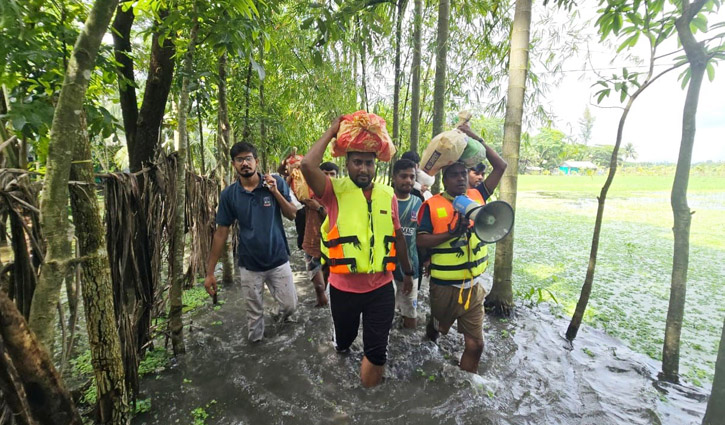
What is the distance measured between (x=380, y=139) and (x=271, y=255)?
164 cm

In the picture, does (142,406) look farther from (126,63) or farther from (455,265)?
(126,63)

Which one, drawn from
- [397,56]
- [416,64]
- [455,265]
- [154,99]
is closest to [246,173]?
[154,99]

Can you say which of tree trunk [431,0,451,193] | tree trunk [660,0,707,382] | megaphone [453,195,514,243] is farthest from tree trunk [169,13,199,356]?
tree trunk [660,0,707,382]

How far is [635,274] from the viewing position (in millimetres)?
5680

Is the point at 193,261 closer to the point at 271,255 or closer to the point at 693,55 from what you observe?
the point at 271,255

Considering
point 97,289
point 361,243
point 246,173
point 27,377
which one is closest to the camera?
point 27,377

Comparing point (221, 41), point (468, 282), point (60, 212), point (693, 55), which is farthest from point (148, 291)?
point (693, 55)

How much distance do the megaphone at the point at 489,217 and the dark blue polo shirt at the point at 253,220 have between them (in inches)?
69.9

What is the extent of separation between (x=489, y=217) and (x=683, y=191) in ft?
5.26

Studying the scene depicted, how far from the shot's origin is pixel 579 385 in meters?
2.81

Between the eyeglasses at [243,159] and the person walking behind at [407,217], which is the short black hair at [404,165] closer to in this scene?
the person walking behind at [407,217]

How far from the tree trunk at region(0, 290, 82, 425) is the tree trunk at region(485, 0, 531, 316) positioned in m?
3.88

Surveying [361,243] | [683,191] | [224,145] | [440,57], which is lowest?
[361,243]

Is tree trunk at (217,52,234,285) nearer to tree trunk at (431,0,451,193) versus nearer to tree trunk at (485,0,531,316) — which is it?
tree trunk at (431,0,451,193)
